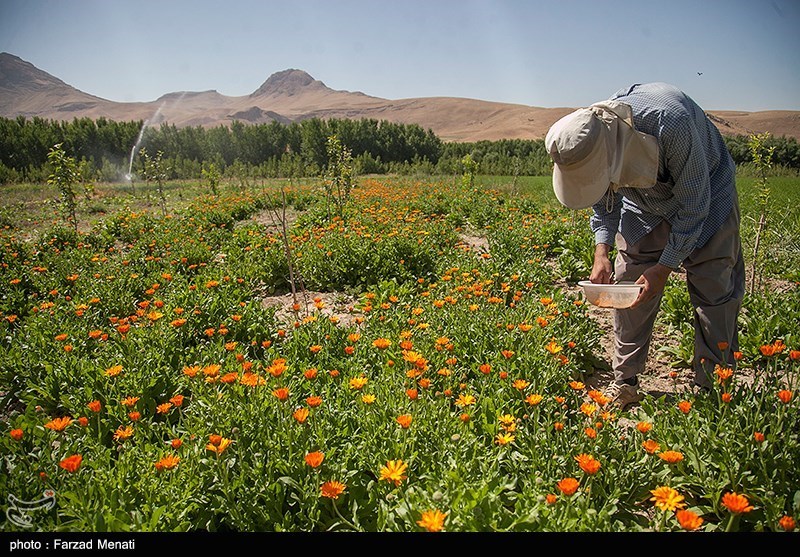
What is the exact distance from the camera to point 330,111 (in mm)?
147875

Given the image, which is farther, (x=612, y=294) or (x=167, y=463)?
(x=612, y=294)

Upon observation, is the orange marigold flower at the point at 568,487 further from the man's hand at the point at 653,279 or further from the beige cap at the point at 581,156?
the beige cap at the point at 581,156

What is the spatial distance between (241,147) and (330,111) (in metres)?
109

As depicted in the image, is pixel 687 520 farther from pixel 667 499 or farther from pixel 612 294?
pixel 612 294

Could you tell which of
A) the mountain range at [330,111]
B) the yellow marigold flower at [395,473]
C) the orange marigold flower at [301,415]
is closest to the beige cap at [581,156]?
the yellow marigold flower at [395,473]

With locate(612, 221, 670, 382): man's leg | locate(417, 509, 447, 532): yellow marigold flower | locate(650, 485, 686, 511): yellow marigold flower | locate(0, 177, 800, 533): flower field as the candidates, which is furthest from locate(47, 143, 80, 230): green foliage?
locate(650, 485, 686, 511): yellow marigold flower

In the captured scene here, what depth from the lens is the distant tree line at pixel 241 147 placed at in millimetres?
31172

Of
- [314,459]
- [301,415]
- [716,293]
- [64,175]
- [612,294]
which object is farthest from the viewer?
[64,175]

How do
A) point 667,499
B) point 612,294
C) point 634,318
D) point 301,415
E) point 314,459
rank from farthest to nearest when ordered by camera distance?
1. point 634,318
2. point 612,294
3. point 301,415
4. point 314,459
5. point 667,499

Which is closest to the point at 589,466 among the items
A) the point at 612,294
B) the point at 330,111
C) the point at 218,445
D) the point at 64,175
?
the point at 612,294

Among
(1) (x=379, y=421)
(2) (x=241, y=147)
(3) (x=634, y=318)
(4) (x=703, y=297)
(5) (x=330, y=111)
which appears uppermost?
(5) (x=330, y=111)

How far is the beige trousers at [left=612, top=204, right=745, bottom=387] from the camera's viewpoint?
2531 millimetres

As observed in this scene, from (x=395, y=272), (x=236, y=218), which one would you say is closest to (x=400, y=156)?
(x=236, y=218)

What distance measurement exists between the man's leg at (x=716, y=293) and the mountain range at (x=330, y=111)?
150 ft
